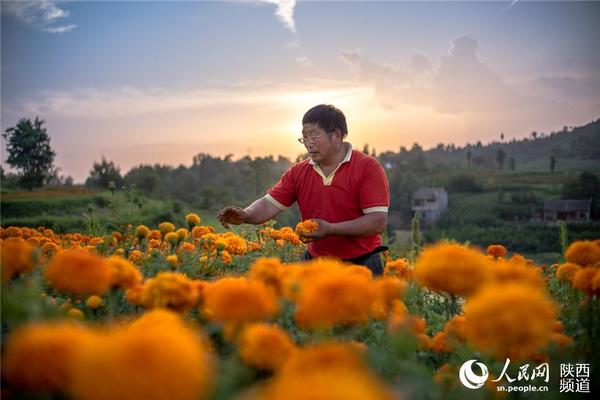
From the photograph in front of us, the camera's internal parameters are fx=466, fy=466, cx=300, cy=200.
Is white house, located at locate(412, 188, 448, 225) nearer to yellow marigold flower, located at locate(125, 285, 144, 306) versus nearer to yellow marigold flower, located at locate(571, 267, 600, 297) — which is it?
yellow marigold flower, located at locate(571, 267, 600, 297)

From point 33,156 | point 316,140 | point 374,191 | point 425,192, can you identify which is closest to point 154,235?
point 316,140

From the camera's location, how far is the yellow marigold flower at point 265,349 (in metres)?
1.10

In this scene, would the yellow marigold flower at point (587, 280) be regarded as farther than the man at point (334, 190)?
No

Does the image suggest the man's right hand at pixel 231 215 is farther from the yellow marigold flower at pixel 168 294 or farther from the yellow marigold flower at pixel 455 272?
the yellow marigold flower at pixel 455 272

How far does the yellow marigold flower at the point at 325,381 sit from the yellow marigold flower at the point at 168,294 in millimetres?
595

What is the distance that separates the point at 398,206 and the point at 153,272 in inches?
3172

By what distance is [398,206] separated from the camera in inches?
3174

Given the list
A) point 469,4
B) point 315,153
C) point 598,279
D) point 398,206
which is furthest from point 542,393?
point 398,206

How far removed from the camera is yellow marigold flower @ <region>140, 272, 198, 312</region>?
1.40 metres

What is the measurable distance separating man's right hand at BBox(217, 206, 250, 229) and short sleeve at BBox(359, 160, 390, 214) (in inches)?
43.6

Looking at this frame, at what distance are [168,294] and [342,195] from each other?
129 inches

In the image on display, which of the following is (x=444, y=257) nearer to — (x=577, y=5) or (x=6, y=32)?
(x=6, y=32)

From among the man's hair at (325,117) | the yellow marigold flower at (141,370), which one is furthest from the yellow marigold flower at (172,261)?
the man's hair at (325,117)

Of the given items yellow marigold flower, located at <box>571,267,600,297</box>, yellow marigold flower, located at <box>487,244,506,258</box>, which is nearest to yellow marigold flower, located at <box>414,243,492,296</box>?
yellow marigold flower, located at <box>571,267,600,297</box>
